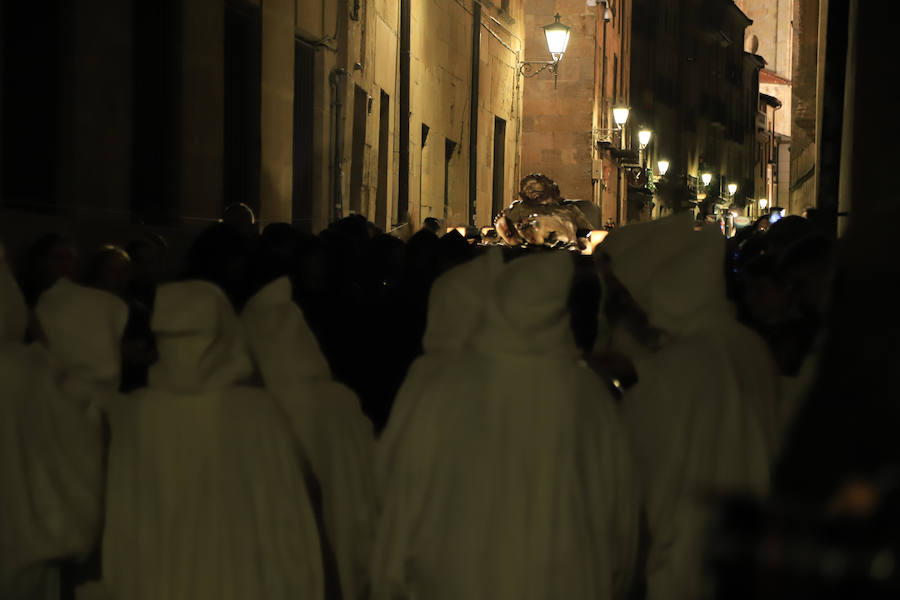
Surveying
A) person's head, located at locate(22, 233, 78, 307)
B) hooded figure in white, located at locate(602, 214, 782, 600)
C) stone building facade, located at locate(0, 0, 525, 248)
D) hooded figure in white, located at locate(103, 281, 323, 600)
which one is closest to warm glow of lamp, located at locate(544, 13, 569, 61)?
stone building facade, located at locate(0, 0, 525, 248)

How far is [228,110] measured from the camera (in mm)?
14992

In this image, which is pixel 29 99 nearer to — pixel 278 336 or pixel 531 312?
pixel 278 336

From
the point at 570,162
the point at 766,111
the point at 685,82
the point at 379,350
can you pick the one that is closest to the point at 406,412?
the point at 379,350

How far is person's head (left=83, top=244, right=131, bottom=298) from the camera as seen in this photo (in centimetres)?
744

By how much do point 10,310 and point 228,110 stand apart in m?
10.2

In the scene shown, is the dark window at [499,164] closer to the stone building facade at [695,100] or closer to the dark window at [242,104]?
the dark window at [242,104]

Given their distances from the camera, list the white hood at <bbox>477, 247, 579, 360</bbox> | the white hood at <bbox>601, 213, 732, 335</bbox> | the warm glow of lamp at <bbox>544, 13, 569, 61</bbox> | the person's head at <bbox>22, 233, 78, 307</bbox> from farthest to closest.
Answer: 1. the warm glow of lamp at <bbox>544, 13, 569, 61</bbox>
2. the person's head at <bbox>22, 233, 78, 307</bbox>
3. the white hood at <bbox>601, 213, 732, 335</bbox>
4. the white hood at <bbox>477, 247, 579, 360</bbox>

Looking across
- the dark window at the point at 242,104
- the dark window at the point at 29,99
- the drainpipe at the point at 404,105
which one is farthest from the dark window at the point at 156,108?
the drainpipe at the point at 404,105

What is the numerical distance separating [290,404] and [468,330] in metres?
0.95

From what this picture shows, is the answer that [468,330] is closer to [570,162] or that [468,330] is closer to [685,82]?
[570,162]

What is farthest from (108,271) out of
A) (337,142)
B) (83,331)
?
(337,142)

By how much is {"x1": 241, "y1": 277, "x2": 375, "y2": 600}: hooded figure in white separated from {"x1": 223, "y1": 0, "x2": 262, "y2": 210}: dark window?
9613 millimetres

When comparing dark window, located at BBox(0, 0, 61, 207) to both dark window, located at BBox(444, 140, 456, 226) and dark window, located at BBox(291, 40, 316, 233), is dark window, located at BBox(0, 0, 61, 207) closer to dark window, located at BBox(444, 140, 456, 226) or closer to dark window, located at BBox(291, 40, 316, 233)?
dark window, located at BBox(291, 40, 316, 233)

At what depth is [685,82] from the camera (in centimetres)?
6412
